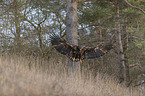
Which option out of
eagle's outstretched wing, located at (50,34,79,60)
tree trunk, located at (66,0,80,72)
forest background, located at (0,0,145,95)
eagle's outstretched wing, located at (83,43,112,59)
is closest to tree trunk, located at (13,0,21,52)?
forest background, located at (0,0,145,95)

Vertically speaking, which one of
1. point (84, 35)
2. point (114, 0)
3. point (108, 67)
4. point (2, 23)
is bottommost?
point (108, 67)

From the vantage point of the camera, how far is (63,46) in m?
6.48

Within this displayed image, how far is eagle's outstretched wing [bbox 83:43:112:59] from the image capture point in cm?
662

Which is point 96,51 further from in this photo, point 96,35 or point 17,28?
point 17,28

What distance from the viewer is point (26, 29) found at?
37.7ft

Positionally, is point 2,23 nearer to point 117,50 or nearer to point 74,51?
point 74,51

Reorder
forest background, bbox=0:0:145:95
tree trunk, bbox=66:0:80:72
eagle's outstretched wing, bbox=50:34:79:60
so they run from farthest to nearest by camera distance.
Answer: forest background, bbox=0:0:145:95 < tree trunk, bbox=66:0:80:72 < eagle's outstretched wing, bbox=50:34:79:60

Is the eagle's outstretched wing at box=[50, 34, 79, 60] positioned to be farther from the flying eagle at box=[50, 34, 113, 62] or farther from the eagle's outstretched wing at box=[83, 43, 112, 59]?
the eagle's outstretched wing at box=[83, 43, 112, 59]

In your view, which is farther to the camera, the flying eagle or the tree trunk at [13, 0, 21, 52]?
the tree trunk at [13, 0, 21, 52]

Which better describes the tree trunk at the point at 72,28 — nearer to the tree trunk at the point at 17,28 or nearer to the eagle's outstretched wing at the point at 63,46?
the eagle's outstretched wing at the point at 63,46

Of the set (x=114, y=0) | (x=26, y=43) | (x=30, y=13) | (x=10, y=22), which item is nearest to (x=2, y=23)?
(x=10, y=22)

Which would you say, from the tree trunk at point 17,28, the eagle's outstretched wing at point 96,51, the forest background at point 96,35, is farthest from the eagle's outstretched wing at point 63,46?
the tree trunk at point 17,28

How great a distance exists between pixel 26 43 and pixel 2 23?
6.09 ft

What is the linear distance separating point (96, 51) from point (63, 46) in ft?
4.58
